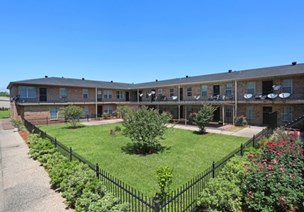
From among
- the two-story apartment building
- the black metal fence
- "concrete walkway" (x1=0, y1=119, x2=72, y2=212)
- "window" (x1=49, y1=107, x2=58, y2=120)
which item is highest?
the two-story apartment building

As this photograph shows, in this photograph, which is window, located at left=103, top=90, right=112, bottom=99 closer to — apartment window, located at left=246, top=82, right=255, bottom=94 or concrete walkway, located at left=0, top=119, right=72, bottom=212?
concrete walkway, located at left=0, top=119, right=72, bottom=212

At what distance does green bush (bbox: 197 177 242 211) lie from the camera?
4.36 meters

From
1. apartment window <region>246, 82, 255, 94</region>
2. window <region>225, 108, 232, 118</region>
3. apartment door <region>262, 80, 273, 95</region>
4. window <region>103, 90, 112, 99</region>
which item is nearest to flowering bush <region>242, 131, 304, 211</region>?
apartment door <region>262, 80, 273, 95</region>

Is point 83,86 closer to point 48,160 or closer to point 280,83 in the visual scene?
point 48,160

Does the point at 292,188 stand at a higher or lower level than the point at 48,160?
higher

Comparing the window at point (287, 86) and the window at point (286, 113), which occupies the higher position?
the window at point (287, 86)

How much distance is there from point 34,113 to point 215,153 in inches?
944

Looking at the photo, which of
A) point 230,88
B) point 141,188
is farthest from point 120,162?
point 230,88

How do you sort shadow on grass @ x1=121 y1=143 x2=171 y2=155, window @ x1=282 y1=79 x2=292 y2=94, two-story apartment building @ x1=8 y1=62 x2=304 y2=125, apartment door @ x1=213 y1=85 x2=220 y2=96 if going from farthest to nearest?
1. apartment door @ x1=213 y1=85 x2=220 y2=96
2. two-story apartment building @ x1=8 y1=62 x2=304 y2=125
3. window @ x1=282 y1=79 x2=292 y2=94
4. shadow on grass @ x1=121 y1=143 x2=171 y2=155

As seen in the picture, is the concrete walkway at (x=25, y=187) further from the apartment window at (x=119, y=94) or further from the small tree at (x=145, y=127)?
A: the apartment window at (x=119, y=94)

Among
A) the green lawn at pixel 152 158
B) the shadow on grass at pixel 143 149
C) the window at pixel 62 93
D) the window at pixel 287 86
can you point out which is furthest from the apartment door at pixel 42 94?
the window at pixel 287 86

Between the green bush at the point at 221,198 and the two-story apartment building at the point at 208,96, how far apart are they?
16.2 metres

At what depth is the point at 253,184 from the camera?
472cm

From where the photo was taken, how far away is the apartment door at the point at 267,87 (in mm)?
18750
